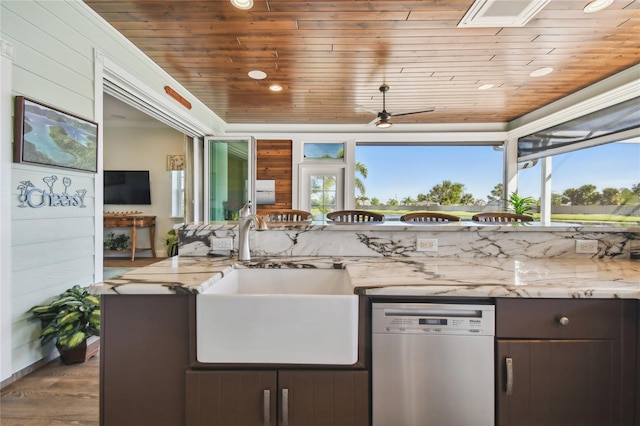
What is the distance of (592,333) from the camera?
1.00 metres

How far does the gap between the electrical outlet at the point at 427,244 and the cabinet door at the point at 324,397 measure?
76cm

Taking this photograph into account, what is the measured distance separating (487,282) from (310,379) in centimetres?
73

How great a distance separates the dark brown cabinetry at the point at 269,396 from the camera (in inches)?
38.5

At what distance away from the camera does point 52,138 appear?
6.02ft

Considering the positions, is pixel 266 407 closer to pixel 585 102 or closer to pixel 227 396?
pixel 227 396

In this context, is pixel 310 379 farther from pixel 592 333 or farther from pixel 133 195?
pixel 133 195

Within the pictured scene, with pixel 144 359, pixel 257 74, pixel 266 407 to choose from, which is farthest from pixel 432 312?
pixel 257 74

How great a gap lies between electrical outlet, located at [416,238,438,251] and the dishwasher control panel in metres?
0.55

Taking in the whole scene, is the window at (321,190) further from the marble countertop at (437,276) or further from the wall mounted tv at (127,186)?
the marble countertop at (437,276)

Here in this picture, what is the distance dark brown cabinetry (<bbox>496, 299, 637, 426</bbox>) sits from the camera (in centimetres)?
100

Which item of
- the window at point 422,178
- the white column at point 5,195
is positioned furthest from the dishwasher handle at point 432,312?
the window at point 422,178

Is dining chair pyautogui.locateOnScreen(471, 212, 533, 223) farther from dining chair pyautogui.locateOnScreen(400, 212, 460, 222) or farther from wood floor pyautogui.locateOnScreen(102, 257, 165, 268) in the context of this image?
wood floor pyautogui.locateOnScreen(102, 257, 165, 268)

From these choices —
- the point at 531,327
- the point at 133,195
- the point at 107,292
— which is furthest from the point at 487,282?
the point at 133,195

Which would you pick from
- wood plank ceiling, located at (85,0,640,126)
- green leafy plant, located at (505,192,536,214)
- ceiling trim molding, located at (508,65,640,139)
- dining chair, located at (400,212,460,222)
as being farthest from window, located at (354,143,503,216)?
dining chair, located at (400,212,460,222)
